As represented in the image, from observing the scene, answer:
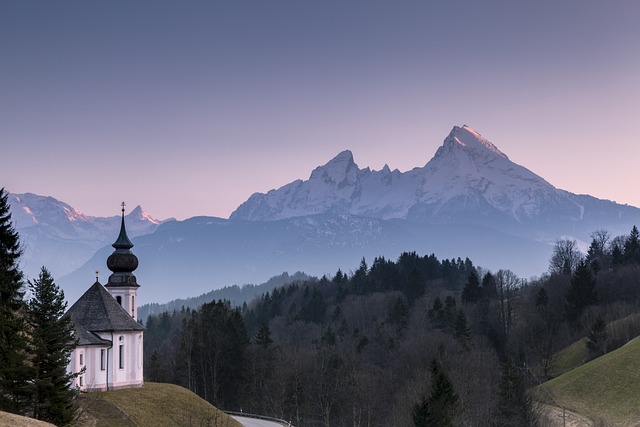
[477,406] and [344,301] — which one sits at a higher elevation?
[344,301]

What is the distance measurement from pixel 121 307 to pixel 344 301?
370 ft

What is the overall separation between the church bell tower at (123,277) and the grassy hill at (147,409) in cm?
1078

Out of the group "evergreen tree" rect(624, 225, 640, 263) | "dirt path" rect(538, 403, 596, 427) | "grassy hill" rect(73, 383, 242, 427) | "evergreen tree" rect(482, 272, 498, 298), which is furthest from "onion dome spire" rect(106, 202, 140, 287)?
"evergreen tree" rect(624, 225, 640, 263)

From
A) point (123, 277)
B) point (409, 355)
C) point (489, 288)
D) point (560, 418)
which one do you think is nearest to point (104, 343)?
point (123, 277)

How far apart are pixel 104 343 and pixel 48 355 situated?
3021 centimetres

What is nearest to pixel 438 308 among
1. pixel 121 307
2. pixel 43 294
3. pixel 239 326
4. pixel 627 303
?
pixel 627 303

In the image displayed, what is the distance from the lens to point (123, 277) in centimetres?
8888

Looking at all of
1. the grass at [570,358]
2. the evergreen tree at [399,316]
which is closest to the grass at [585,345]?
the grass at [570,358]

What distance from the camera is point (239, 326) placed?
11631cm

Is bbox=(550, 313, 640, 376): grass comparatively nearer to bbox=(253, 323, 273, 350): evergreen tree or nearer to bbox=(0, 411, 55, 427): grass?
bbox=(253, 323, 273, 350): evergreen tree

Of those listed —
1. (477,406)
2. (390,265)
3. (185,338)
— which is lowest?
(477,406)

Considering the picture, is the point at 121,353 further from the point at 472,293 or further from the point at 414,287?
the point at 414,287

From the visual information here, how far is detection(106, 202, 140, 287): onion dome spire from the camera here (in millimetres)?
87438

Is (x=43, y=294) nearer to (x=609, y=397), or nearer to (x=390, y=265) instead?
(x=609, y=397)
